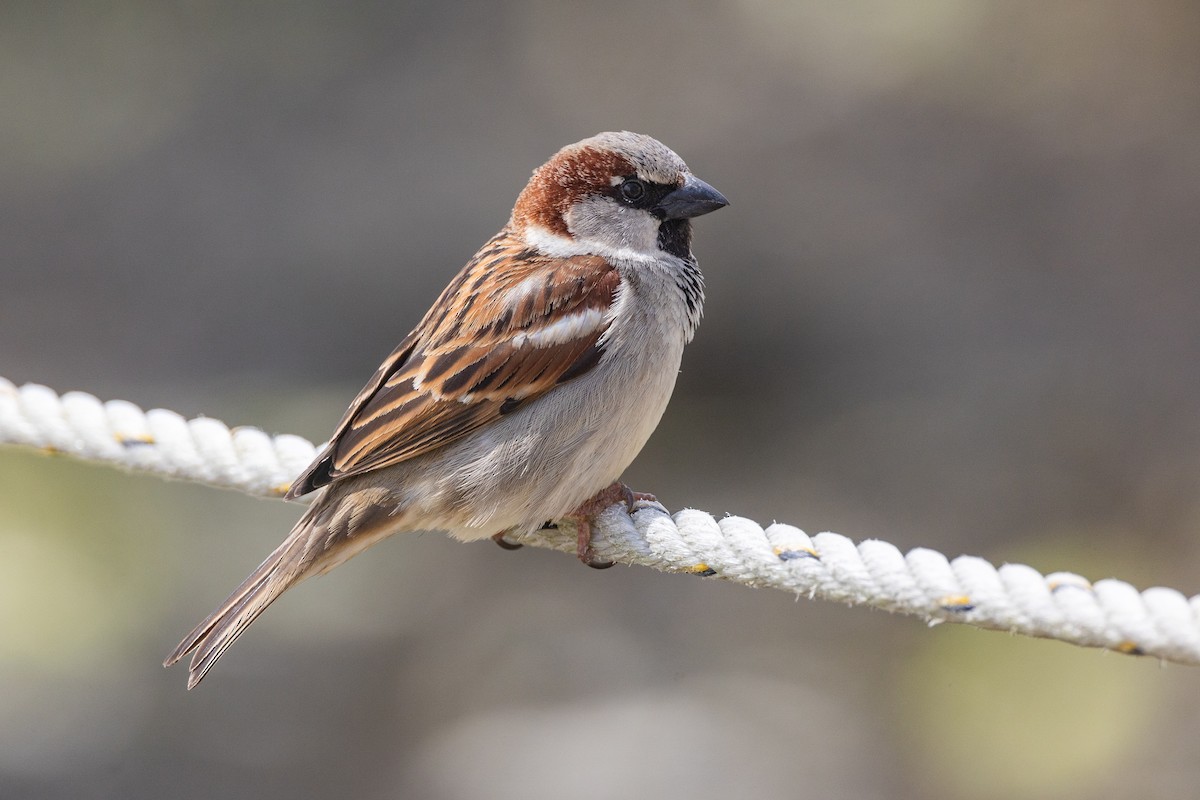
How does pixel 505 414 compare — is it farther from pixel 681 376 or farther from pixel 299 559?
pixel 681 376

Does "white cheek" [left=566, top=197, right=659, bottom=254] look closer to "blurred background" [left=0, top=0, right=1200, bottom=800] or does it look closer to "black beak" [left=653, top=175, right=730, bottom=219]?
"black beak" [left=653, top=175, right=730, bottom=219]

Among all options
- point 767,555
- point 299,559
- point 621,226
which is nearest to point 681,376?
point 621,226

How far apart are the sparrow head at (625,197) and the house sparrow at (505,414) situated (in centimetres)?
10

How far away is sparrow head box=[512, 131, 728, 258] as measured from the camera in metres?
2.59

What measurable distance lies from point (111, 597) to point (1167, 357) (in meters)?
3.74

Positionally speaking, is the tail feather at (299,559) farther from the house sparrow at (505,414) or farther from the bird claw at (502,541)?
the bird claw at (502,541)

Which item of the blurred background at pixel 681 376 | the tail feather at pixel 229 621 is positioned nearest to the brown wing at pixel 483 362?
the tail feather at pixel 229 621

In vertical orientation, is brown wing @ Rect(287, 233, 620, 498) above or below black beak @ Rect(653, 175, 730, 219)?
below

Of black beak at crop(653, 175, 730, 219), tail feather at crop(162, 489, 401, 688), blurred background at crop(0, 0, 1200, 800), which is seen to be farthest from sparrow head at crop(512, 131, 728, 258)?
blurred background at crop(0, 0, 1200, 800)

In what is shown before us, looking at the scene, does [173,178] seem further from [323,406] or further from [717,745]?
[717,745]

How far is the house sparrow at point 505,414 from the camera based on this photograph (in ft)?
7.59

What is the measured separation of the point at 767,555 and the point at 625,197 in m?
1.03

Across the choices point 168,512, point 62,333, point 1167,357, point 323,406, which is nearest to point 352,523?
point 168,512

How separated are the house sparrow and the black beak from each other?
0.49 ft
